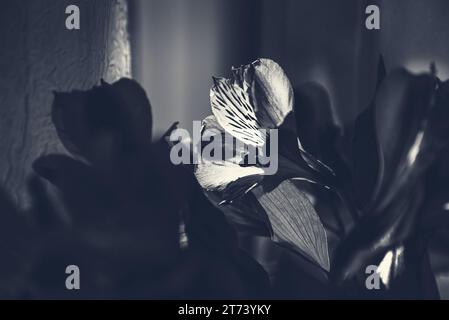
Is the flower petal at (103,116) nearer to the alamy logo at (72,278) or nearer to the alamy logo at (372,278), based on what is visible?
the alamy logo at (72,278)

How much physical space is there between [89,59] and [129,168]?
11.1 inches

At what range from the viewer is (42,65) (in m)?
2.15

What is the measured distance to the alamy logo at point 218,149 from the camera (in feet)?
6.91

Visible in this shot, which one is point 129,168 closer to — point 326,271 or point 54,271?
point 54,271

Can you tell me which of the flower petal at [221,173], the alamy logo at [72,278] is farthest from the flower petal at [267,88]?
the alamy logo at [72,278]

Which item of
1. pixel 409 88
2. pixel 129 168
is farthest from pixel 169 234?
pixel 409 88

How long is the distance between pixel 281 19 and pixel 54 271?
0.82 m

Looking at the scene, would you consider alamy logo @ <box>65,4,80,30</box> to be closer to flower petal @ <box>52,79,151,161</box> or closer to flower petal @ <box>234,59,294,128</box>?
flower petal @ <box>52,79,151,161</box>

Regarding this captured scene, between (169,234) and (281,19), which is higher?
(281,19)

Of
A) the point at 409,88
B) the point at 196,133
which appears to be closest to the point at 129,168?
the point at 196,133

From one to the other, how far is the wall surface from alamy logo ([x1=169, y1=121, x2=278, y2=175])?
0.71 ft
